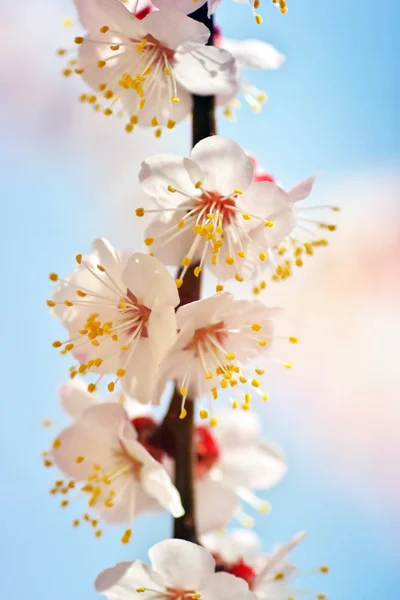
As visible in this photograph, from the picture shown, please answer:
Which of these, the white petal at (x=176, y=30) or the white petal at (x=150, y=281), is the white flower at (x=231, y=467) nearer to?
the white petal at (x=150, y=281)

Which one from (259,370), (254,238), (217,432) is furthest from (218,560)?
(254,238)

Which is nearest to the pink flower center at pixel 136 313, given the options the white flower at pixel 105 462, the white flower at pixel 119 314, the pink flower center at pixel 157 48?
the white flower at pixel 119 314

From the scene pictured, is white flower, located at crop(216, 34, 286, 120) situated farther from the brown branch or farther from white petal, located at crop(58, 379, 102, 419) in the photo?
white petal, located at crop(58, 379, 102, 419)

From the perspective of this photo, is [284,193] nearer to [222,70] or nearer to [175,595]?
[222,70]

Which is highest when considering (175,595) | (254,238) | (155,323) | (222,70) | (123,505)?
(222,70)

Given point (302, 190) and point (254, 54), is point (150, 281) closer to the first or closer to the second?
point (302, 190)

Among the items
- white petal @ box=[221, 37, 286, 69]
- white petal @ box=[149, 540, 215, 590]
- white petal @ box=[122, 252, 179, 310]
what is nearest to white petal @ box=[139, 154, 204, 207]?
white petal @ box=[122, 252, 179, 310]

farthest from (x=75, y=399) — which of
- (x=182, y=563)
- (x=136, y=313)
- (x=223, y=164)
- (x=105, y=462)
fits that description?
(x=223, y=164)
